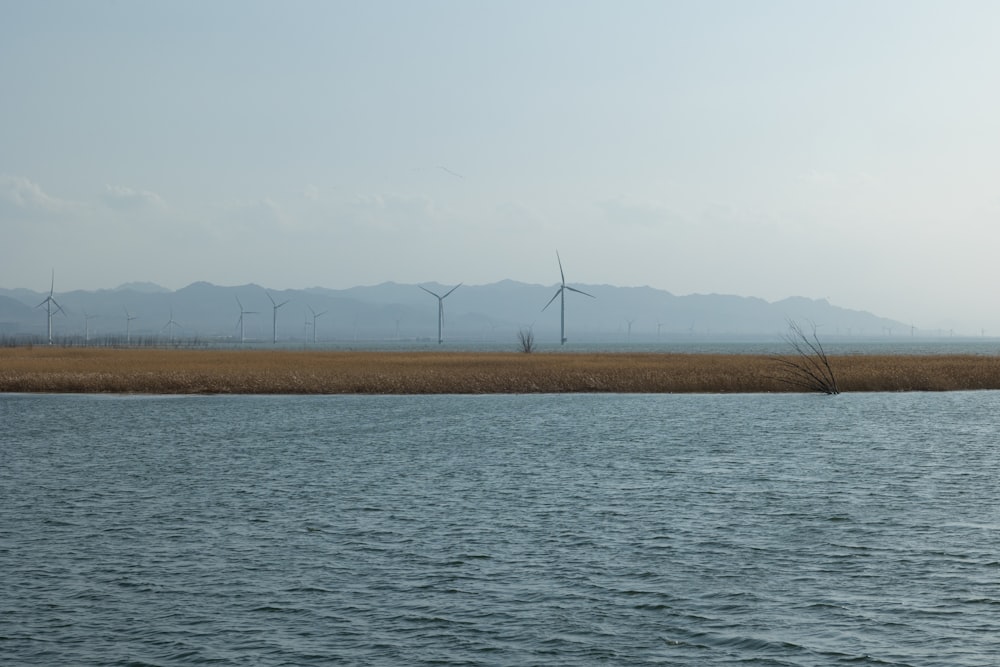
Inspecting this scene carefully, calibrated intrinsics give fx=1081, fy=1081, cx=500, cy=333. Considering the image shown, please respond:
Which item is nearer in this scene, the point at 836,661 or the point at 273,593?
the point at 836,661

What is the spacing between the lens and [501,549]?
77.3 feet

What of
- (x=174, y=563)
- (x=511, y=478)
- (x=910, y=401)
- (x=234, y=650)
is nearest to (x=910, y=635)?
(x=234, y=650)

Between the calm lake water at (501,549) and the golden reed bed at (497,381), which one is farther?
the golden reed bed at (497,381)

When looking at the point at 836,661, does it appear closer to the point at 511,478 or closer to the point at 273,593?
the point at 273,593

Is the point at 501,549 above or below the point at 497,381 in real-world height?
below

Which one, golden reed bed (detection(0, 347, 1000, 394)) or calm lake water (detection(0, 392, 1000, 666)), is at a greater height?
golden reed bed (detection(0, 347, 1000, 394))

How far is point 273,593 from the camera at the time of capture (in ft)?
64.9

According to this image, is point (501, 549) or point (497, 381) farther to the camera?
point (497, 381)

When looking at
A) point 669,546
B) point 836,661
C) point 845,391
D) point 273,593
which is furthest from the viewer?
point 845,391

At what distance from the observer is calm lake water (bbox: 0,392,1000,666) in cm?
1684

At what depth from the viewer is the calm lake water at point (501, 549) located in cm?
1684

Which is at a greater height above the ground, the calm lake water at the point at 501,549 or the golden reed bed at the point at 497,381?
the golden reed bed at the point at 497,381

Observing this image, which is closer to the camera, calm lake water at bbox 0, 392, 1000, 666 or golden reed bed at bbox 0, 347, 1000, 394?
calm lake water at bbox 0, 392, 1000, 666

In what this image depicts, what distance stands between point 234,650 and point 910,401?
60.4m
